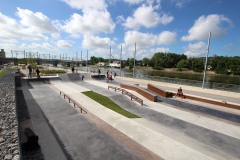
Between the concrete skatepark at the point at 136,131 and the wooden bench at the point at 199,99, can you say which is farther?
the wooden bench at the point at 199,99

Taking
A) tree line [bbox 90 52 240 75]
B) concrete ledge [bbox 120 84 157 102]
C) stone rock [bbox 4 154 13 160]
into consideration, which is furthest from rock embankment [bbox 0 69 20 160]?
tree line [bbox 90 52 240 75]

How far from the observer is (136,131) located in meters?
9.54

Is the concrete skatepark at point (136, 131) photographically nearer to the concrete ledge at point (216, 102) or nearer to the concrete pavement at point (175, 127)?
the concrete pavement at point (175, 127)

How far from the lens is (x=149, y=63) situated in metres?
140

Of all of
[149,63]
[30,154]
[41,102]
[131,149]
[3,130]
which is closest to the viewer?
[3,130]

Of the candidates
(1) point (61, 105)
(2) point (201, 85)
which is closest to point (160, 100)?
(2) point (201, 85)

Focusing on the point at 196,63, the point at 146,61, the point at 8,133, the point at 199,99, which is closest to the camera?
the point at 8,133

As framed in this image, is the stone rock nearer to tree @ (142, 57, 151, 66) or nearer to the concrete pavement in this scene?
the concrete pavement

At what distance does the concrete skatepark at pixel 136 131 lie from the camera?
7.46m

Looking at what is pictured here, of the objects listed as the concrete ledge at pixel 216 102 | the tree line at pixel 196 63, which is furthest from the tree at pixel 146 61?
the concrete ledge at pixel 216 102

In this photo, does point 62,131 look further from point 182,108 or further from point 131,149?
point 182,108

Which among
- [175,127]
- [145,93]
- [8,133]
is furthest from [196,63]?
[8,133]

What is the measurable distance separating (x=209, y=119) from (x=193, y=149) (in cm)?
573

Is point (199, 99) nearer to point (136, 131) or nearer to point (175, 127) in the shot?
point (175, 127)
